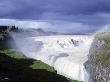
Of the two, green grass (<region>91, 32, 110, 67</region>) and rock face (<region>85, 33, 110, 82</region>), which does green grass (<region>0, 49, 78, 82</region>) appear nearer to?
rock face (<region>85, 33, 110, 82</region>)

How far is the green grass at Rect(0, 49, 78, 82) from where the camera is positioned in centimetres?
8406

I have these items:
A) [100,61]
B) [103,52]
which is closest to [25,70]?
[103,52]

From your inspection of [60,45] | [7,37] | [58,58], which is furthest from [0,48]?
[58,58]

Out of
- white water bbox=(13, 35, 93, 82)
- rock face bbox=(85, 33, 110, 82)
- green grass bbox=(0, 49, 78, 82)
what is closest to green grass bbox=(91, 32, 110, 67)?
rock face bbox=(85, 33, 110, 82)

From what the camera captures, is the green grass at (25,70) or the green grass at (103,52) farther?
the green grass at (25,70)

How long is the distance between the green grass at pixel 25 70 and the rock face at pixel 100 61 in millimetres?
30709

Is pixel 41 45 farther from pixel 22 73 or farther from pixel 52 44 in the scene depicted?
pixel 22 73

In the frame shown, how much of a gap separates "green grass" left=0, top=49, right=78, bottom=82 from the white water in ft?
Result: 10.9

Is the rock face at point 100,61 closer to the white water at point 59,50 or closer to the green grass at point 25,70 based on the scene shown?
the green grass at point 25,70

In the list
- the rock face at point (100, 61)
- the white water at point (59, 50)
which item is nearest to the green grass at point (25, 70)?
the white water at point (59, 50)

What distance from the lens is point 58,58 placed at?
364 ft

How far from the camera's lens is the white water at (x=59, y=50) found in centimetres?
10025

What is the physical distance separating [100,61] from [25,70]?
Answer: 195ft

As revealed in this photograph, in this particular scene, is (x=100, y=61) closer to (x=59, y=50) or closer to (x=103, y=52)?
(x=103, y=52)
